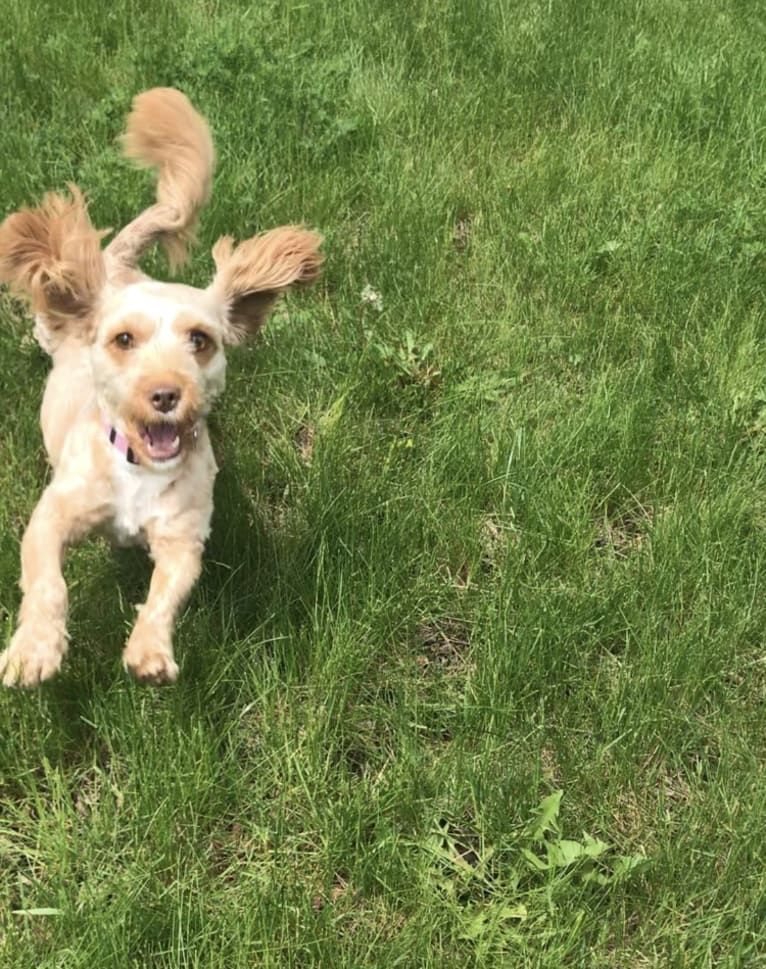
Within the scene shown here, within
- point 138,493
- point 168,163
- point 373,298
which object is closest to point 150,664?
point 138,493

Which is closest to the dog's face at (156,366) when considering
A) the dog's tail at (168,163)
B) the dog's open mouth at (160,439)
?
the dog's open mouth at (160,439)

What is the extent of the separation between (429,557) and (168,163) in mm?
1580

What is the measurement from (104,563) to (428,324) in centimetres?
164

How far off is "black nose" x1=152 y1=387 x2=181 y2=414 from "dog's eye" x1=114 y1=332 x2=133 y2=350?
252 millimetres

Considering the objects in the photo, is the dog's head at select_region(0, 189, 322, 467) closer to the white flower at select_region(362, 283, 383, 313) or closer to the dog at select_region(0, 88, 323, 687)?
the dog at select_region(0, 88, 323, 687)

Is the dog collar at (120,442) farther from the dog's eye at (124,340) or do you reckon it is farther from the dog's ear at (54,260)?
the dog's ear at (54,260)

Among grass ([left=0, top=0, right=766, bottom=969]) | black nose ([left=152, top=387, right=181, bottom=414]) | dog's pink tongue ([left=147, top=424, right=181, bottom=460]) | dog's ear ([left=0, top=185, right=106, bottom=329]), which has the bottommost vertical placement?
grass ([left=0, top=0, right=766, bottom=969])

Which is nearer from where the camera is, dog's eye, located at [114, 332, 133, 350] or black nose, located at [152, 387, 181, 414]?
black nose, located at [152, 387, 181, 414]

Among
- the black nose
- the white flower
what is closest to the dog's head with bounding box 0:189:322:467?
the black nose

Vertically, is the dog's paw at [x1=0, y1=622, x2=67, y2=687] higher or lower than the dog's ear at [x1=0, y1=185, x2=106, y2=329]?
lower

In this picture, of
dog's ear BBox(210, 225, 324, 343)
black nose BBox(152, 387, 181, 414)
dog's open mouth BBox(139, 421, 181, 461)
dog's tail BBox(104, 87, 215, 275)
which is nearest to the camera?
black nose BBox(152, 387, 181, 414)

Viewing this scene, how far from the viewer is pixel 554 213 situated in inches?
171

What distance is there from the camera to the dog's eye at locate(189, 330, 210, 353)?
2480 millimetres

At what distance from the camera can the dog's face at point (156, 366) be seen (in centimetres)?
231
